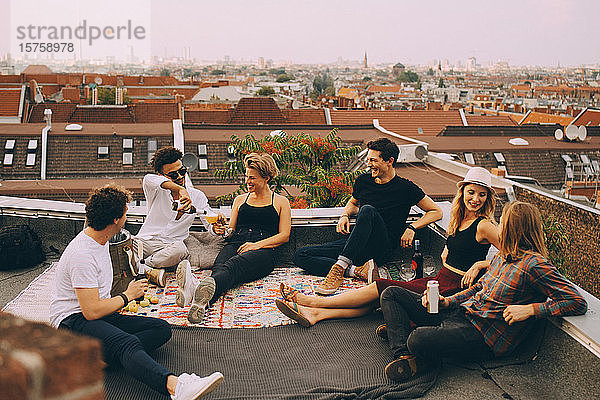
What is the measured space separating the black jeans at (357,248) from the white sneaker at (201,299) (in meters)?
1.15

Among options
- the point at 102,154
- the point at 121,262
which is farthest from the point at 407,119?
the point at 121,262

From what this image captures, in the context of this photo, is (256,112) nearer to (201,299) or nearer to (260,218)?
(260,218)

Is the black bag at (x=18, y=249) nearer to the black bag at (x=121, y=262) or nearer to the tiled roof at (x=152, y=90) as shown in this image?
the black bag at (x=121, y=262)

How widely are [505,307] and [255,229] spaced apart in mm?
2559

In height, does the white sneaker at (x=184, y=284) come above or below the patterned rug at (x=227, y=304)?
above

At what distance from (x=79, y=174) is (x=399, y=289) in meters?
20.7

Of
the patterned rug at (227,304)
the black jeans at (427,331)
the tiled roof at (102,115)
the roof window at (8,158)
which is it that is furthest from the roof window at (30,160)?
the black jeans at (427,331)

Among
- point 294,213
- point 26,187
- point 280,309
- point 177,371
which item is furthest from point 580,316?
point 26,187

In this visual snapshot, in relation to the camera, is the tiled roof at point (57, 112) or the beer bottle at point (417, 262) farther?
the tiled roof at point (57, 112)

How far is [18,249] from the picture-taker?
5.82m

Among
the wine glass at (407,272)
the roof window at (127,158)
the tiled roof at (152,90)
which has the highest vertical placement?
the tiled roof at (152,90)

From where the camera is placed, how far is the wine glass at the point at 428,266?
5.54 m

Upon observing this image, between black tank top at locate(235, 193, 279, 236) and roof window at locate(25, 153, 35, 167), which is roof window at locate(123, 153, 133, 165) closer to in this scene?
roof window at locate(25, 153, 35, 167)

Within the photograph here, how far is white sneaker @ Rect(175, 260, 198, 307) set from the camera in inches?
178
